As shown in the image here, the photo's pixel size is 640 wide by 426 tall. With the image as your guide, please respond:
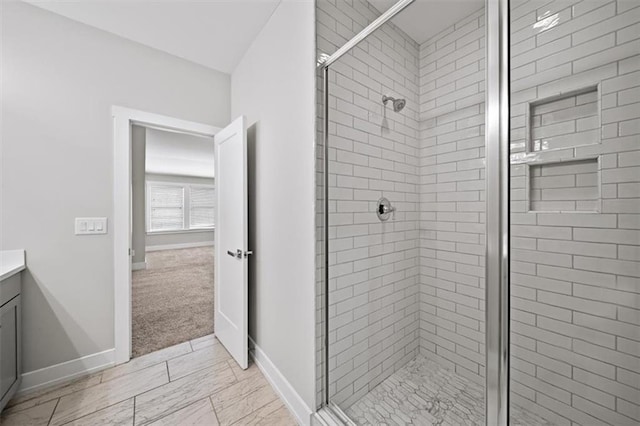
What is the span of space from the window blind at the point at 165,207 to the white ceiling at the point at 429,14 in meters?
8.22

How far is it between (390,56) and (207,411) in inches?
106

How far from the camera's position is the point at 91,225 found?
1959 mm

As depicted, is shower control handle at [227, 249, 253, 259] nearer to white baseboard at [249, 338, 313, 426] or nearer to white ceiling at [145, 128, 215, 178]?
white baseboard at [249, 338, 313, 426]

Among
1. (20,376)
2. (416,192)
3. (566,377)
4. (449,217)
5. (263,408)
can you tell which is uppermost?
(416,192)

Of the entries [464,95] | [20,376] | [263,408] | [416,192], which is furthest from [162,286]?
[464,95]

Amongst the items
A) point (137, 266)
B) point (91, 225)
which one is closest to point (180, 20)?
point (91, 225)

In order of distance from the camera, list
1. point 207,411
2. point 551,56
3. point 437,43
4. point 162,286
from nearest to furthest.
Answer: point 551,56 < point 207,411 < point 437,43 < point 162,286

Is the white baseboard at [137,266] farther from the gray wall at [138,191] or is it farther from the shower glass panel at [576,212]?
the shower glass panel at [576,212]

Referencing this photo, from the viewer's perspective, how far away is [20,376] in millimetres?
1664

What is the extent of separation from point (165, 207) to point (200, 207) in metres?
1.08

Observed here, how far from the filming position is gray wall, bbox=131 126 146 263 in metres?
4.18

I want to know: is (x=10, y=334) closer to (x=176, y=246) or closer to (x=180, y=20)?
(x=180, y=20)

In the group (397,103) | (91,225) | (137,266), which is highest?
(397,103)

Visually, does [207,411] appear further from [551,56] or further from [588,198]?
[551,56]
